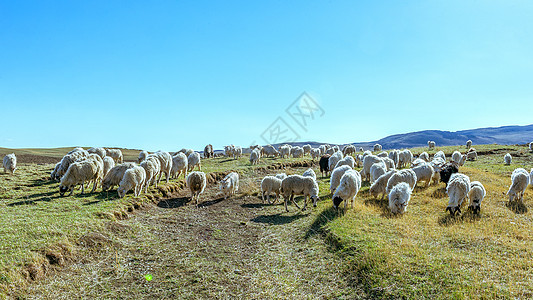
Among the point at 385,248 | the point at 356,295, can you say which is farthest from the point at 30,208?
the point at 385,248

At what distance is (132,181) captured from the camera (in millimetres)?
13898

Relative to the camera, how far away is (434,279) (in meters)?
6.44

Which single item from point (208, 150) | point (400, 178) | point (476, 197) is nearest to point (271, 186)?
point (400, 178)

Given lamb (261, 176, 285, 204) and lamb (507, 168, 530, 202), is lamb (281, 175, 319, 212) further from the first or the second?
lamb (507, 168, 530, 202)

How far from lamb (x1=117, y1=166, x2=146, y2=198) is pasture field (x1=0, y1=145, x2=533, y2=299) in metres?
0.44

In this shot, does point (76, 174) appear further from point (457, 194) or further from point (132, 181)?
point (457, 194)

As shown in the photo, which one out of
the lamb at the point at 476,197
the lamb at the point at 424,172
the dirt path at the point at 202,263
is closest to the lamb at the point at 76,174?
the dirt path at the point at 202,263

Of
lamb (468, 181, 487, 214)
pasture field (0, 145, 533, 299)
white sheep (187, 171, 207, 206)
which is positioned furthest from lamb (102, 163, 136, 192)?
lamb (468, 181, 487, 214)

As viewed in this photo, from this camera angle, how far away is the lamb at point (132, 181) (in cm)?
1372

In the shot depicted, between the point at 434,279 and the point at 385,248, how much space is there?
155cm

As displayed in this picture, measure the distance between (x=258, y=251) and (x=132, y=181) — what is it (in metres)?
8.03

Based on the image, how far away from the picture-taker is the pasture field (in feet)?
21.7

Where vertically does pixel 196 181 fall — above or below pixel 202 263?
above

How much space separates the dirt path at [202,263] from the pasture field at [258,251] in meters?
0.03
